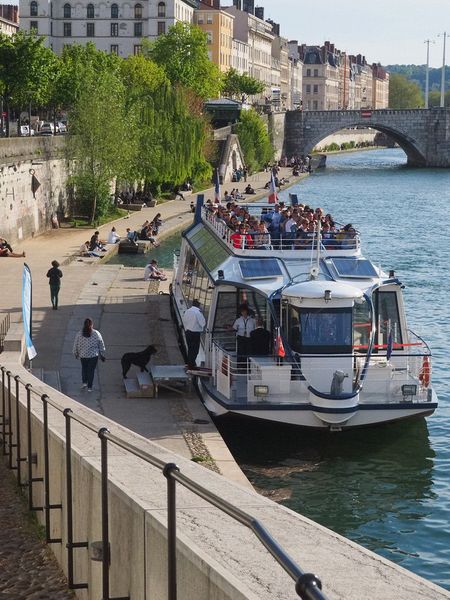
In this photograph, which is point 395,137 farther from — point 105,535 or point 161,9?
point 105,535

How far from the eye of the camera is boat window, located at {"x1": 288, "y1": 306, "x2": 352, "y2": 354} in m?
20.2

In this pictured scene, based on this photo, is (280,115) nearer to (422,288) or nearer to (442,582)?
(422,288)

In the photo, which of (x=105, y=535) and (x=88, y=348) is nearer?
(x=105, y=535)

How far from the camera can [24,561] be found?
10.1m

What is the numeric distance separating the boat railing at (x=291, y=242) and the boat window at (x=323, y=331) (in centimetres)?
250

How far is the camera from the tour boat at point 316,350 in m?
19.9

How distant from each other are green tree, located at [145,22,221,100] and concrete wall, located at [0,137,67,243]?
57.5m

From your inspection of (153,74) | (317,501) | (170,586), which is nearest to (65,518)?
(170,586)

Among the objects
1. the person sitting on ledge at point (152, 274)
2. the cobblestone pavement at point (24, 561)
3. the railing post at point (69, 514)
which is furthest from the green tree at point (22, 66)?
the railing post at point (69, 514)

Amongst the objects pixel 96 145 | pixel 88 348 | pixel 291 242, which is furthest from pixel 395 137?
pixel 88 348

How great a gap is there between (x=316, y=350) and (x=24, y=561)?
10.6 meters

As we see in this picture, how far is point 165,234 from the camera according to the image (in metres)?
55.4

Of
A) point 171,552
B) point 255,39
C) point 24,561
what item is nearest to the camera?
point 171,552

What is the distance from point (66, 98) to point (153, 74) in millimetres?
23690
